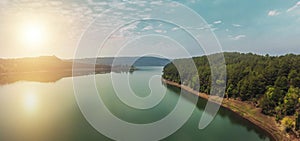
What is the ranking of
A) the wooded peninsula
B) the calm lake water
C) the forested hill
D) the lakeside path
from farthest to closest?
the forested hill → the wooded peninsula → the lakeside path → the calm lake water

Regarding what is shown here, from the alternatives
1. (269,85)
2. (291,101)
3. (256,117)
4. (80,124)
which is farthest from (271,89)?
(80,124)

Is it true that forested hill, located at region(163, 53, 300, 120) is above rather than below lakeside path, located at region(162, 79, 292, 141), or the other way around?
above

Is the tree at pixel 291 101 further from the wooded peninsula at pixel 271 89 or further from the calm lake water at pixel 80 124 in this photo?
the calm lake water at pixel 80 124

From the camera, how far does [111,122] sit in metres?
19.0

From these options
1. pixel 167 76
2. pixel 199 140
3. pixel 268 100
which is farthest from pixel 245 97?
pixel 167 76

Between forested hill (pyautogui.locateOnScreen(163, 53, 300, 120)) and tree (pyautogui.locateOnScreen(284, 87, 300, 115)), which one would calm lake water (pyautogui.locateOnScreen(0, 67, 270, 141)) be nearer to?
forested hill (pyautogui.locateOnScreen(163, 53, 300, 120))

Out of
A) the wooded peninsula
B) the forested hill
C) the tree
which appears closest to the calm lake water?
the wooded peninsula

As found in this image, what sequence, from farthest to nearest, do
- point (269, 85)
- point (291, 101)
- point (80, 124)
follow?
1. point (269, 85)
2. point (291, 101)
3. point (80, 124)

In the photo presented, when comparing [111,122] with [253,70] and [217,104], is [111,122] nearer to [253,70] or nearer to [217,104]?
[217,104]

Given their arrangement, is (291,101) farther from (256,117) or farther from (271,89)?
(256,117)

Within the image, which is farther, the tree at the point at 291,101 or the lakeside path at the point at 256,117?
the tree at the point at 291,101

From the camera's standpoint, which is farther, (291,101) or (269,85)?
(269,85)

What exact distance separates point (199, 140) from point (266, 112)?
32.8 ft

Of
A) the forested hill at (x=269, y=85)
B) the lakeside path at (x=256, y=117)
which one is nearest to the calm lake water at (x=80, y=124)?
the lakeside path at (x=256, y=117)
